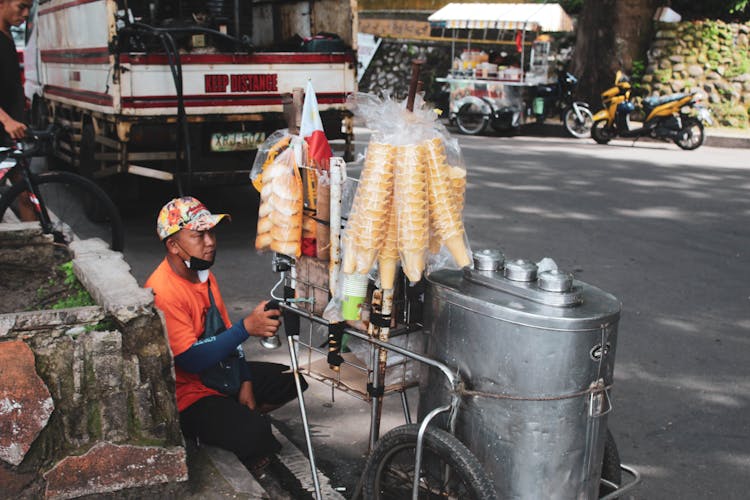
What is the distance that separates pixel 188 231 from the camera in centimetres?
304

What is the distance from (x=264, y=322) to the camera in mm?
2811

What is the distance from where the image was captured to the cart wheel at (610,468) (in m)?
2.72

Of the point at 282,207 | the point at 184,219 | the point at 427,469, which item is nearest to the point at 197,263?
the point at 184,219

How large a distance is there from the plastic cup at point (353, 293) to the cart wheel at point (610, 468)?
0.94 meters

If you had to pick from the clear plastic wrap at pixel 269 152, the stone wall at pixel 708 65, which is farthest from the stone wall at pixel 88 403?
the stone wall at pixel 708 65

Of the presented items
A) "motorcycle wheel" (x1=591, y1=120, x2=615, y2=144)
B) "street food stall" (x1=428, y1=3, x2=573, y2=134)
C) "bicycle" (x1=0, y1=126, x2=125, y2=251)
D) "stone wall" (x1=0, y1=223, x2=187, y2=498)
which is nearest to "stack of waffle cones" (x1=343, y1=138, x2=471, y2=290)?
"stone wall" (x1=0, y1=223, x2=187, y2=498)

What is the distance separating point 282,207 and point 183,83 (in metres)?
4.27

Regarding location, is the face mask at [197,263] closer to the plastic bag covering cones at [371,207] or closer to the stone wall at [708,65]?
the plastic bag covering cones at [371,207]

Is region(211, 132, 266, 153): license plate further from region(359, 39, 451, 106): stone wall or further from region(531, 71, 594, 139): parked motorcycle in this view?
region(359, 39, 451, 106): stone wall

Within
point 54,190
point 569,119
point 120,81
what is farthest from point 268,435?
point 569,119

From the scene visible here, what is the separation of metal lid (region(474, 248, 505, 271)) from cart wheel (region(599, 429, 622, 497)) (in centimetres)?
70

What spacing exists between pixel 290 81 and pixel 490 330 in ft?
17.0

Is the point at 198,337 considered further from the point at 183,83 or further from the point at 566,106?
the point at 566,106

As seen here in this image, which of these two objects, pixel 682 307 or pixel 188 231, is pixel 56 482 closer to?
pixel 188 231
